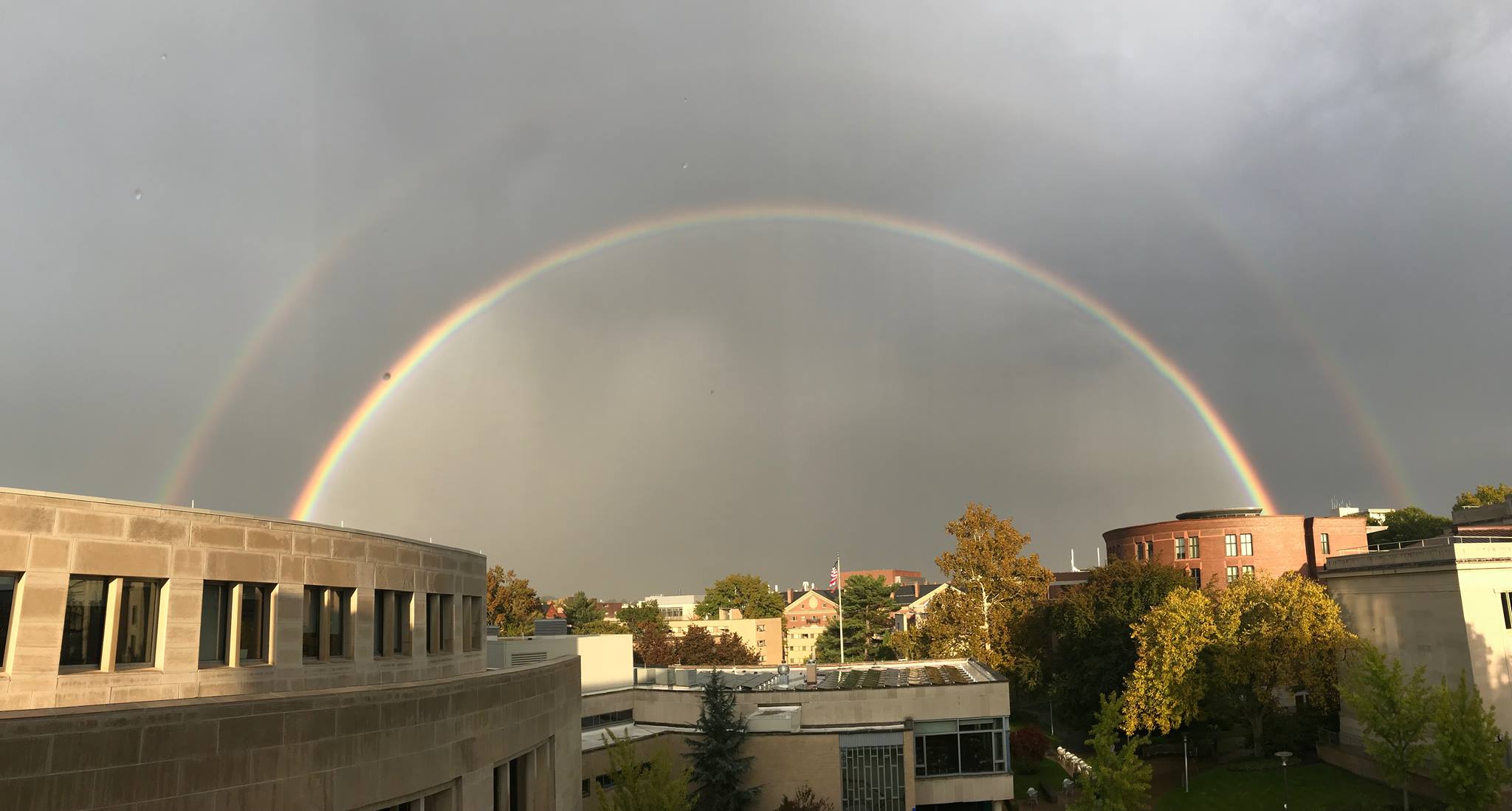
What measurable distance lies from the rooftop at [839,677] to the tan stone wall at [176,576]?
28817 mm

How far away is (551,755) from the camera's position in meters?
26.4

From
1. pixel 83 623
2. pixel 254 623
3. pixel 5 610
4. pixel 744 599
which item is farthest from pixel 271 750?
pixel 744 599

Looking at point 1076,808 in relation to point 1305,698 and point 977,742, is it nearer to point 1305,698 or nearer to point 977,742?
point 977,742

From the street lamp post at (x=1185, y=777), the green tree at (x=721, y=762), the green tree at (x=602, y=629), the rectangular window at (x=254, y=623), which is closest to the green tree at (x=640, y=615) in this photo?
the green tree at (x=602, y=629)

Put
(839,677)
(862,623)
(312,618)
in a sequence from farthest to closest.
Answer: (862,623) → (839,677) → (312,618)

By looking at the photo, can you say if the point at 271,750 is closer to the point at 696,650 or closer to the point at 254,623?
the point at 254,623

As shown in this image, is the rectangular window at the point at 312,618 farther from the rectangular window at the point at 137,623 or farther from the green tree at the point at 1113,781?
the green tree at the point at 1113,781

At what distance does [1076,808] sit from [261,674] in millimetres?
34462

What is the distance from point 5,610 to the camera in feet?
56.7

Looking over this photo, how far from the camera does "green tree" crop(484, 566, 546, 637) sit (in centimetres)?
10231

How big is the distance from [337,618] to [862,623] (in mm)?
129327

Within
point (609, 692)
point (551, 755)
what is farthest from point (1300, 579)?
point (551, 755)

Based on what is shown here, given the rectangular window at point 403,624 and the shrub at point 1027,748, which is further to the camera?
the shrub at point 1027,748

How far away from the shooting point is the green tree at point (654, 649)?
105 meters
